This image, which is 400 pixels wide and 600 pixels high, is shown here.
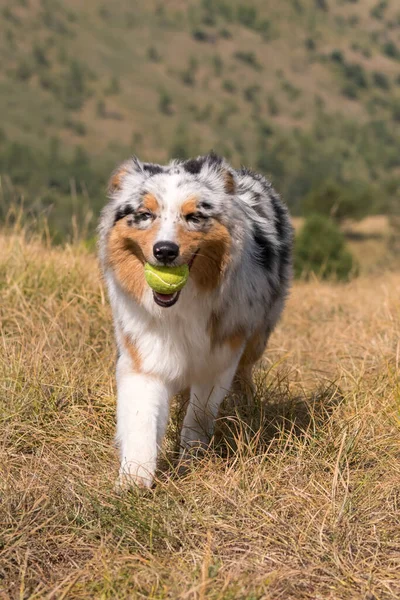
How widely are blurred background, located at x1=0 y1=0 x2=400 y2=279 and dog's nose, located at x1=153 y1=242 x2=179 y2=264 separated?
58.8 metres

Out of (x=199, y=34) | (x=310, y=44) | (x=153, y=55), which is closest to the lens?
(x=153, y=55)

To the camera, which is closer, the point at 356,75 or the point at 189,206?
the point at 189,206

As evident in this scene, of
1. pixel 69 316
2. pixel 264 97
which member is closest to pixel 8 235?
pixel 69 316

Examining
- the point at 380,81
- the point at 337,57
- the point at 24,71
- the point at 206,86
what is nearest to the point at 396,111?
the point at 380,81

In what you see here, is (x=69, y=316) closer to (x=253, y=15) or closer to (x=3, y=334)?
(x=3, y=334)

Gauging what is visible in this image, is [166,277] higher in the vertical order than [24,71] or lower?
lower

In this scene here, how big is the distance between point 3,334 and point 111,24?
140 m

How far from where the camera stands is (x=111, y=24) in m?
136

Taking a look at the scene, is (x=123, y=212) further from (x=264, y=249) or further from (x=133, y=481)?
(x=133, y=481)

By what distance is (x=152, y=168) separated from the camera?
4.36m

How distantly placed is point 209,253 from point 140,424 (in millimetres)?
986

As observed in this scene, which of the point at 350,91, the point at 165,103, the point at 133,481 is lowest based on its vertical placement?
the point at 133,481

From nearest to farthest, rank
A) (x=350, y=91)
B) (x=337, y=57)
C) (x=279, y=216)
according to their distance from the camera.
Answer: (x=279, y=216)
(x=350, y=91)
(x=337, y=57)

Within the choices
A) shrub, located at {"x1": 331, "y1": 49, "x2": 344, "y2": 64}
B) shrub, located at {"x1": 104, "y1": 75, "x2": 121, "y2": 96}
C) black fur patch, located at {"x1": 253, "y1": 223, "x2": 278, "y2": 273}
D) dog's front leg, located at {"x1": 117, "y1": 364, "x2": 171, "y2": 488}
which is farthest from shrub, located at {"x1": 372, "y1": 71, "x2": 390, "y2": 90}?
dog's front leg, located at {"x1": 117, "y1": 364, "x2": 171, "y2": 488}
